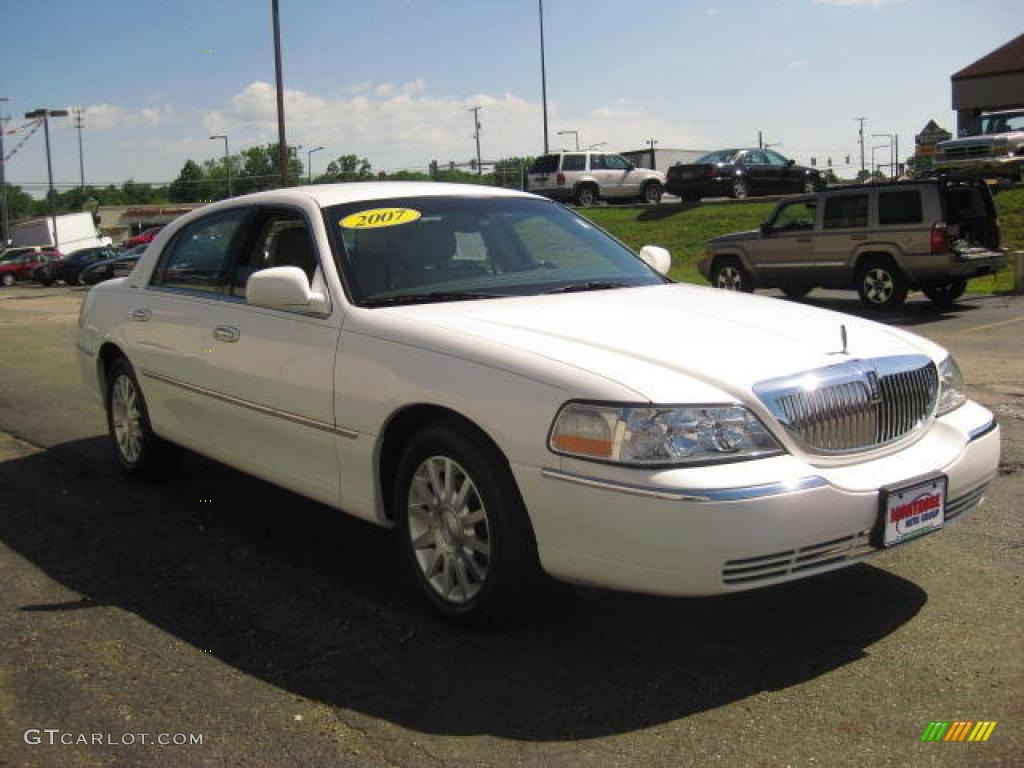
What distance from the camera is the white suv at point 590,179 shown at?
108ft

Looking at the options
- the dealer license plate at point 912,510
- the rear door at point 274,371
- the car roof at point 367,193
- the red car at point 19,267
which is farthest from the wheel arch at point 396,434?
the red car at point 19,267

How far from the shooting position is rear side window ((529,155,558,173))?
33156 mm

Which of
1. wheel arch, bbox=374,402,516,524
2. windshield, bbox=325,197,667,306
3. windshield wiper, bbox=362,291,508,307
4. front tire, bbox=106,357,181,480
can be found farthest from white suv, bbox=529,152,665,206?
wheel arch, bbox=374,402,516,524

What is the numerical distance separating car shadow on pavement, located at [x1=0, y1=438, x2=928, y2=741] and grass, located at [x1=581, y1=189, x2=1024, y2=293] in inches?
670

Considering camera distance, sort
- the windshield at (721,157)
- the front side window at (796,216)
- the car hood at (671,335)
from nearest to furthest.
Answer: the car hood at (671,335), the front side window at (796,216), the windshield at (721,157)

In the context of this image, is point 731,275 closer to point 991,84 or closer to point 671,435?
point 671,435

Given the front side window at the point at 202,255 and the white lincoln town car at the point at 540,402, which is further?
the front side window at the point at 202,255

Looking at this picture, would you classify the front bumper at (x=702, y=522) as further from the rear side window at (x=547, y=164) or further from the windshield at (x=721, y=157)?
the rear side window at (x=547, y=164)

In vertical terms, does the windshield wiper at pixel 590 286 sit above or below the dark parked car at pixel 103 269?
below

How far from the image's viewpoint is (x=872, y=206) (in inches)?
582

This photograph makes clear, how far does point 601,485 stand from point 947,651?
1.34 metres

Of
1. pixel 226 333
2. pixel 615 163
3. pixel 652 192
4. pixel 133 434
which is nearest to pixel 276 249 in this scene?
pixel 226 333

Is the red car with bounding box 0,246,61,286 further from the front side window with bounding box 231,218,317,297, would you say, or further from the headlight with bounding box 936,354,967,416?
the headlight with bounding box 936,354,967,416

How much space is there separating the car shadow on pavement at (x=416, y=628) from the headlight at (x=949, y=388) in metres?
0.72
